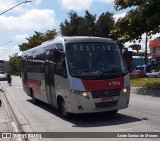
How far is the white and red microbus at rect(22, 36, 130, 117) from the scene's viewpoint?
39.7 ft

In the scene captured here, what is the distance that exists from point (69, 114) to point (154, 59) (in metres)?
63.0

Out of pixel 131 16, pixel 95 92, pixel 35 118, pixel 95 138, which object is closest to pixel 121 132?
pixel 95 138

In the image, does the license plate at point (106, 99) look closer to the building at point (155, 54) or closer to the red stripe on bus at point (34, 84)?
the red stripe on bus at point (34, 84)

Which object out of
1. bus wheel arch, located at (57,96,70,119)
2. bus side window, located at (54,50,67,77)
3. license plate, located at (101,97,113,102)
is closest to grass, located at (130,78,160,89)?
bus wheel arch, located at (57,96,70,119)

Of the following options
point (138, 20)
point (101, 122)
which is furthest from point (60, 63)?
point (138, 20)

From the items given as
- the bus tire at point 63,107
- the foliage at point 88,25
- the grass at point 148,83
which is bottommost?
the grass at point 148,83

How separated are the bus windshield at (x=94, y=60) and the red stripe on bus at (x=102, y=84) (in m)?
0.16

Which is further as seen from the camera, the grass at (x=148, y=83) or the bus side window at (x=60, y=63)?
the grass at (x=148, y=83)

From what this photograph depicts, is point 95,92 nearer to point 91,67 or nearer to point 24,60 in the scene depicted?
point 91,67

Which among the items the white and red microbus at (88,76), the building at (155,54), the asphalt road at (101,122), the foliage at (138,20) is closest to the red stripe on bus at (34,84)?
the asphalt road at (101,122)

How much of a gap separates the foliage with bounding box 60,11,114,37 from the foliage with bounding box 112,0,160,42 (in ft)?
95.2

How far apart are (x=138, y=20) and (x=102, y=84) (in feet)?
48.0

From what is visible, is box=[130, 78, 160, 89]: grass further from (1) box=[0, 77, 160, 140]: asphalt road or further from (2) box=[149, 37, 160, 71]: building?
(2) box=[149, 37, 160, 71]: building

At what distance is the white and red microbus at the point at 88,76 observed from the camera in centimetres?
1211
